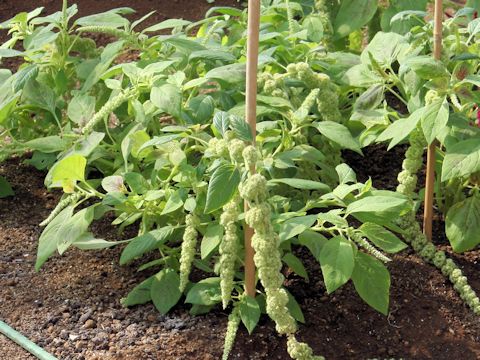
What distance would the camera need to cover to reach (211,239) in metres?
2.24

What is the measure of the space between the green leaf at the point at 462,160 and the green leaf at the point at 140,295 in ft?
2.72

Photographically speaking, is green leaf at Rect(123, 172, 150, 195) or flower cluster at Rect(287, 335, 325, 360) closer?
flower cluster at Rect(287, 335, 325, 360)

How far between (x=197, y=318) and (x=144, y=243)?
24 cm

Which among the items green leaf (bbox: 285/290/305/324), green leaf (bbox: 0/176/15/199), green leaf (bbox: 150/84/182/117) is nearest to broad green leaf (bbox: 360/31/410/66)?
green leaf (bbox: 150/84/182/117)

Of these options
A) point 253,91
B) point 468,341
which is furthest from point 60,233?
point 468,341

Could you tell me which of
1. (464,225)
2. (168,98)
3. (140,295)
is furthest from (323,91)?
(140,295)

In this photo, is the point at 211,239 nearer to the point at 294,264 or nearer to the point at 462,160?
the point at 294,264

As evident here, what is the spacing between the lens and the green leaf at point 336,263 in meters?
2.07

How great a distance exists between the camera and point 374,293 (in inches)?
86.1

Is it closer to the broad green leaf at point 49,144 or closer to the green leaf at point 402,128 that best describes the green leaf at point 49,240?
the broad green leaf at point 49,144

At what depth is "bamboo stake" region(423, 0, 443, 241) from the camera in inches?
93.1

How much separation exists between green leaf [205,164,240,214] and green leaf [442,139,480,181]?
63 centimetres

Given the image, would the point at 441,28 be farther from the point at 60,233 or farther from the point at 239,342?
the point at 60,233

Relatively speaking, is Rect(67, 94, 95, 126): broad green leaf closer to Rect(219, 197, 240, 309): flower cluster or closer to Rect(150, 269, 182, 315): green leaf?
Rect(150, 269, 182, 315): green leaf
